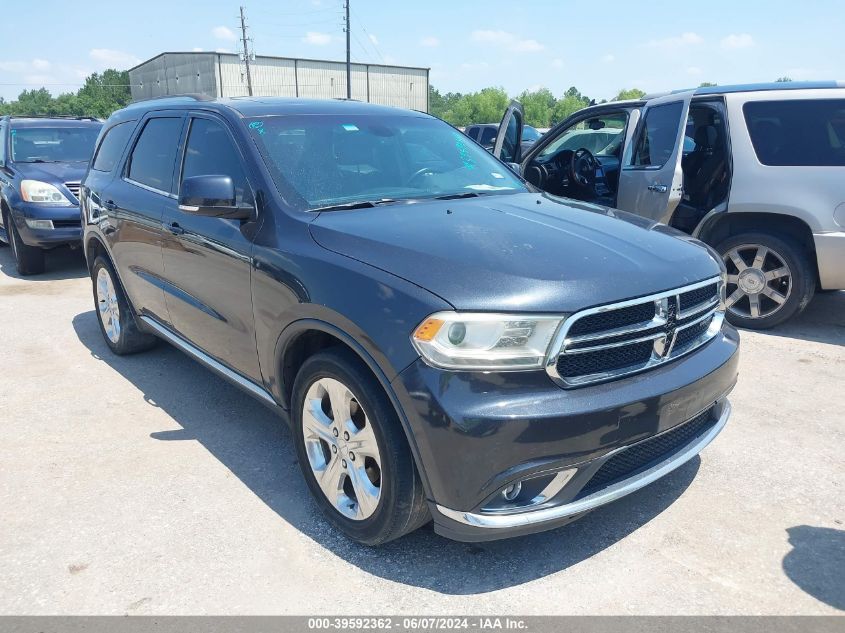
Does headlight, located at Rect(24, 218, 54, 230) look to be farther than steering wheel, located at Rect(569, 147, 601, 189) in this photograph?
Yes

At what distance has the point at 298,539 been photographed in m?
2.88

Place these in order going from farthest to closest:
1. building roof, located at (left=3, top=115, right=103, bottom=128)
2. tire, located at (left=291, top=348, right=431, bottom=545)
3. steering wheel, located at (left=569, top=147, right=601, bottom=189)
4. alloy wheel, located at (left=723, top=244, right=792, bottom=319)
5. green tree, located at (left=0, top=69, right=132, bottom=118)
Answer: green tree, located at (left=0, top=69, right=132, bottom=118) → building roof, located at (left=3, top=115, right=103, bottom=128) → steering wheel, located at (left=569, top=147, right=601, bottom=189) → alloy wheel, located at (left=723, top=244, right=792, bottom=319) → tire, located at (left=291, top=348, right=431, bottom=545)

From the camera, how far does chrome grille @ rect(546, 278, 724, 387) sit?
91.7 inches

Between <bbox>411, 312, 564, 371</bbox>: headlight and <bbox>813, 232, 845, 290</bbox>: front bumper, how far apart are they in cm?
379

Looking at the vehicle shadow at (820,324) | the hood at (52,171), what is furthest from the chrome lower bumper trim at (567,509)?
the hood at (52,171)

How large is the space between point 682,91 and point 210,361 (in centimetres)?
449

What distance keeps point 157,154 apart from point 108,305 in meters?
1.53

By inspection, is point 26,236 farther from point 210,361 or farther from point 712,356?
point 712,356

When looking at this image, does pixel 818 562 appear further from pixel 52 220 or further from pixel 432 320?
pixel 52 220

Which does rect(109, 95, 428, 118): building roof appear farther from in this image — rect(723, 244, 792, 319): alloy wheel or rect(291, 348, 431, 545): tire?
rect(723, 244, 792, 319): alloy wheel

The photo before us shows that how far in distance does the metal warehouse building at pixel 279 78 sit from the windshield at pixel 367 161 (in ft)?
194

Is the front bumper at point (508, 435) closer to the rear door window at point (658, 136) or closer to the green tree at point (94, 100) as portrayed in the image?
the rear door window at point (658, 136)

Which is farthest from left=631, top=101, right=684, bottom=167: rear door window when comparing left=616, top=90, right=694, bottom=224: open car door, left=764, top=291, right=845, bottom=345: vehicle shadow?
left=764, top=291, right=845, bottom=345: vehicle shadow

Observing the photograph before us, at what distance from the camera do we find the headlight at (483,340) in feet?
7.39
